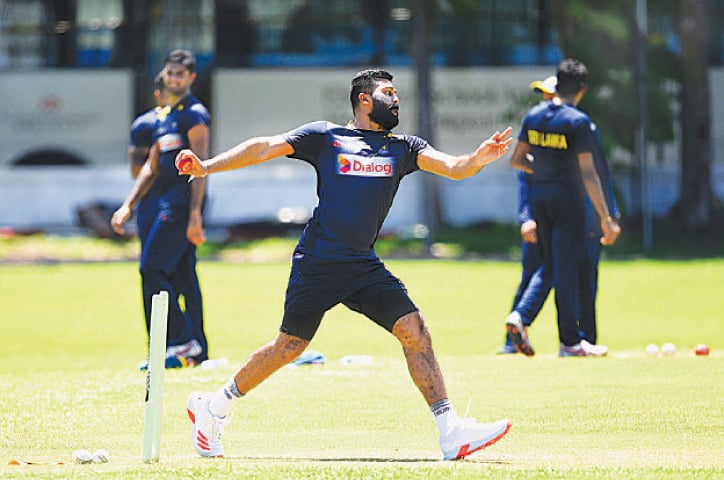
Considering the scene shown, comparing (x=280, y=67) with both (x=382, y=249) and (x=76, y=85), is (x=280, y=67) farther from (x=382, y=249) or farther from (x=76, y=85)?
(x=382, y=249)

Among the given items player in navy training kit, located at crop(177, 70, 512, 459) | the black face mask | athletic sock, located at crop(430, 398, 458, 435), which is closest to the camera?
athletic sock, located at crop(430, 398, 458, 435)

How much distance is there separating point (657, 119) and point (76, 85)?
12.8 metres

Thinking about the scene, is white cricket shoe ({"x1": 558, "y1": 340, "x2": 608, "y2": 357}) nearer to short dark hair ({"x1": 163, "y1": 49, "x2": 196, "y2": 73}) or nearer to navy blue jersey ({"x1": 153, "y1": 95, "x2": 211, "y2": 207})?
navy blue jersey ({"x1": 153, "y1": 95, "x2": 211, "y2": 207})

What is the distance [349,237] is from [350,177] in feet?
0.99

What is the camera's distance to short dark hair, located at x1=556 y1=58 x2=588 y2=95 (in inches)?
463

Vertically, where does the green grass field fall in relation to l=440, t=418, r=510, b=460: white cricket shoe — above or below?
below

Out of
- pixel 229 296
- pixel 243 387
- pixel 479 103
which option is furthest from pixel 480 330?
pixel 479 103

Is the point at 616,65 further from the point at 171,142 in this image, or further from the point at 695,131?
the point at 171,142

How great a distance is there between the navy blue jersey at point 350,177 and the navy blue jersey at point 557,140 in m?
4.09

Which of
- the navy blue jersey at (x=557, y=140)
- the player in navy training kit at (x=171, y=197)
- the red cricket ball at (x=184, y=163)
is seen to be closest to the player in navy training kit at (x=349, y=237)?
the red cricket ball at (x=184, y=163)

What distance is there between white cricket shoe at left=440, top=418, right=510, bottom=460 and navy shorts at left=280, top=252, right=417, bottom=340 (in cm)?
62

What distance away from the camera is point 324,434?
8594 mm

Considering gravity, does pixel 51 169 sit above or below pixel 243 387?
below

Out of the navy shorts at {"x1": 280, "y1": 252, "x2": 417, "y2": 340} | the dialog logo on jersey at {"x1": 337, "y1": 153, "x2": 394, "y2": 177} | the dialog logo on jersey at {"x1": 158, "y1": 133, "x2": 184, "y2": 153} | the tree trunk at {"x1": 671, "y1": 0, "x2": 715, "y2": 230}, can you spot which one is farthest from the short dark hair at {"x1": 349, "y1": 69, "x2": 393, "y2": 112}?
the tree trunk at {"x1": 671, "y1": 0, "x2": 715, "y2": 230}
